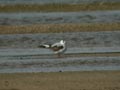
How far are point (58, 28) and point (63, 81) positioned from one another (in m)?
12.9

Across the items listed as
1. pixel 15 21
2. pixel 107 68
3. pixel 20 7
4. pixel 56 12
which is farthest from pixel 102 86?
pixel 20 7

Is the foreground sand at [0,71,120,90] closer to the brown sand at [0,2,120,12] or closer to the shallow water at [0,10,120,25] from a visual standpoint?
the shallow water at [0,10,120,25]

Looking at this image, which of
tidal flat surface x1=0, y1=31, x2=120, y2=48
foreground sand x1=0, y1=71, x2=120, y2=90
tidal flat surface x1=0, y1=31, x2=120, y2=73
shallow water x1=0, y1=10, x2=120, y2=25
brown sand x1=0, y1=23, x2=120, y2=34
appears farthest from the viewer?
shallow water x1=0, y1=10, x2=120, y2=25

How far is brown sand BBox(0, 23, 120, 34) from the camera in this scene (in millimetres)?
25484

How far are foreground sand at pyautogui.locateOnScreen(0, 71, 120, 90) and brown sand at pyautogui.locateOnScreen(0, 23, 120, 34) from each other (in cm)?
1093

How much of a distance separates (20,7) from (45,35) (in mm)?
15919

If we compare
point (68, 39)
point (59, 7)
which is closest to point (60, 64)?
point (68, 39)

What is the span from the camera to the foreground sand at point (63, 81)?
12586 millimetres

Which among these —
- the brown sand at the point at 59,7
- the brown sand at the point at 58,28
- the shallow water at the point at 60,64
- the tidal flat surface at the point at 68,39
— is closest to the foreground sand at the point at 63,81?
the shallow water at the point at 60,64

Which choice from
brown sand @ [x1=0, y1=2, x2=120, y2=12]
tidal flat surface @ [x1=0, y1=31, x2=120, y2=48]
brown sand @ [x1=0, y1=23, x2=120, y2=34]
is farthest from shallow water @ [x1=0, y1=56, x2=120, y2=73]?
brown sand @ [x1=0, y1=2, x2=120, y2=12]

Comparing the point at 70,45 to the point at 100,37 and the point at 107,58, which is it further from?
the point at 107,58

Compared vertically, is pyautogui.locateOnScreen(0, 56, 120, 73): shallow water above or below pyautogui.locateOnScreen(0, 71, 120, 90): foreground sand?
below

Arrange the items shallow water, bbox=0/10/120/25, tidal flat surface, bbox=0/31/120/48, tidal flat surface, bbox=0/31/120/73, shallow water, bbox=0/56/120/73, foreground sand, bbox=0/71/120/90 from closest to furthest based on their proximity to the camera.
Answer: foreground sand, bbox=0/71/120/90 → shallow water, bbox=0/56/120/73 → tidal flat surface, bbox=0/31/120/73 → tidal flat surface, bbox=0/31/120/48 → shallow water, bbox=0/10/120/25

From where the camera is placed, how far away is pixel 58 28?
26.1 meters
